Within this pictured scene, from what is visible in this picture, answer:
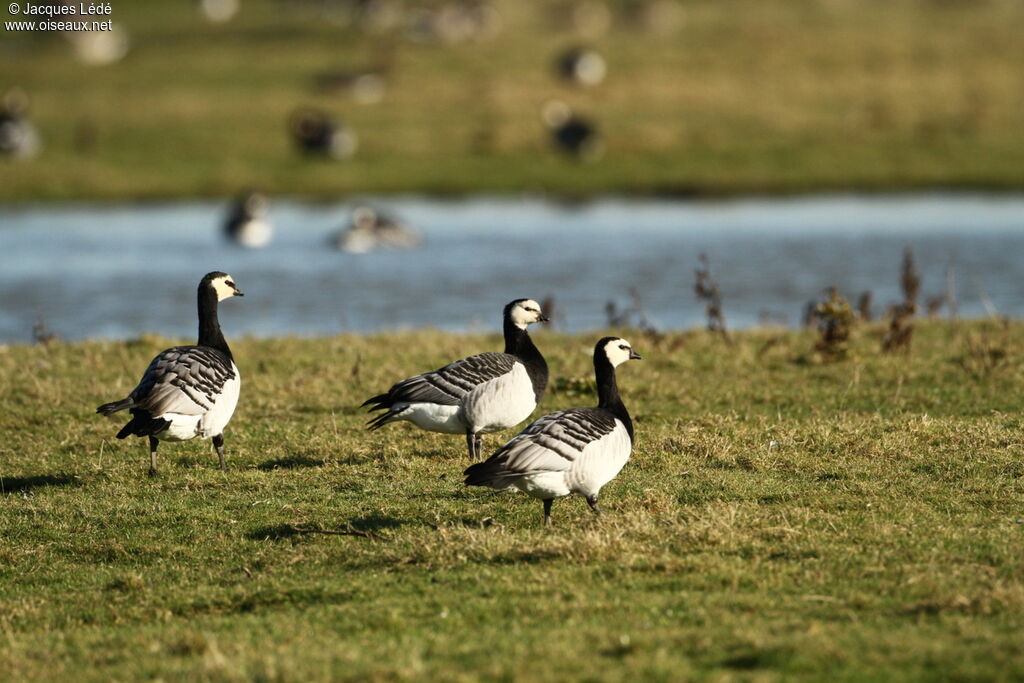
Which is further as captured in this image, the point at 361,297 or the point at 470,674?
the point at 361,297

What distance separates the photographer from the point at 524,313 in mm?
14367

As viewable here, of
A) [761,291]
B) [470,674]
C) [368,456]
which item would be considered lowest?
[470,674]

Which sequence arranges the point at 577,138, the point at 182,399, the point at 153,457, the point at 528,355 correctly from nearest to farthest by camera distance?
the point at 182,399 < the point at 153,457 < the point at 528,355 < the point at 577,138

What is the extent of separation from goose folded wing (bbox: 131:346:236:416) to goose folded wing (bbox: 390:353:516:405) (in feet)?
5.96

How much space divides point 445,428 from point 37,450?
4907 mm

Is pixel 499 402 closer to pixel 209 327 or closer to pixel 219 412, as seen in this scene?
pixel 219 412

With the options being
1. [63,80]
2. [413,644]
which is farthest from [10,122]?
[413,644]

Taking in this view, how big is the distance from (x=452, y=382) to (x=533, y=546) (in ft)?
9.92

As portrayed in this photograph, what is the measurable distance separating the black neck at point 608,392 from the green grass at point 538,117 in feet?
111

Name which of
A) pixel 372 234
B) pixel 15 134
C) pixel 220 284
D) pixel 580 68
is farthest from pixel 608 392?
pixel 580 68

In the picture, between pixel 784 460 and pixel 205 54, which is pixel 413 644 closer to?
pixel 784 460

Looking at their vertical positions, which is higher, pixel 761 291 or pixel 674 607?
pixel 761 291

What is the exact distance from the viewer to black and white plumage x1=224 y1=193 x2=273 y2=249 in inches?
1448

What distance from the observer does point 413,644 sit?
8.66 meters
